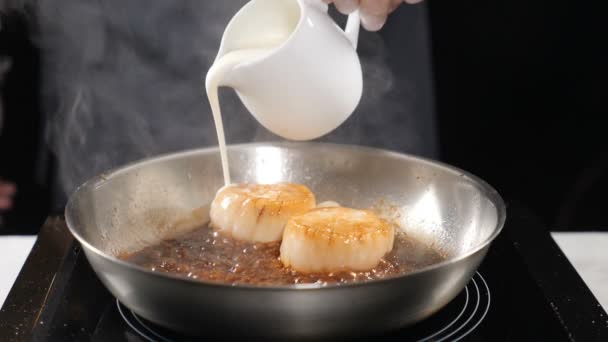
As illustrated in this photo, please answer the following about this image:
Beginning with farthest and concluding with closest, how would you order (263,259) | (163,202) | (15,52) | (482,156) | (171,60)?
1. (482,156)
2. (15,52)
3. (171,60)
4. (163,202)
5. (263,259)

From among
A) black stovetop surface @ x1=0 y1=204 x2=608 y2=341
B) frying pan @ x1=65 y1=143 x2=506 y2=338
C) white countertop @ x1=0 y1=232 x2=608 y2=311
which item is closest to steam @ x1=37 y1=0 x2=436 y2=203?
frying pan @ x1=65 y1=143 x2=506 y2=338

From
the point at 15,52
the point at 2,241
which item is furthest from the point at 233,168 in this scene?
the point at 15,52

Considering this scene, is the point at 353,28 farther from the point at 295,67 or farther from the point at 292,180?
the point at 292,180

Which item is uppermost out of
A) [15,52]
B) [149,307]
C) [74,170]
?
[149,307]

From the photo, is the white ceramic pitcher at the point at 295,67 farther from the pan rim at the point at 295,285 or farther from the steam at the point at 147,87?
the steam at the point at 147,87

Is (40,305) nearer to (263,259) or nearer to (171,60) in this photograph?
(263,259)

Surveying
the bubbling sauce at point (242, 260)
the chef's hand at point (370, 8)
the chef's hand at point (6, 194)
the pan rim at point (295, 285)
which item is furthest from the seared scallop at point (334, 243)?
the chef's hand at point (6, 194)

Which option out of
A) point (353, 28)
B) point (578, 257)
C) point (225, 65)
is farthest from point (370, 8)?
point (578, 257)
